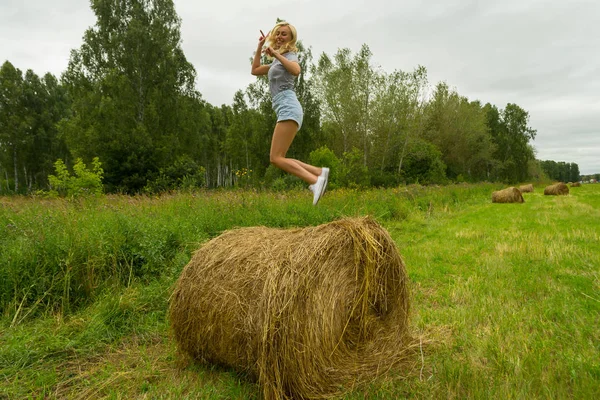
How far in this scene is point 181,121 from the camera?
1166 inches

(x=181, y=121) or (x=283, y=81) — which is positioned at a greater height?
(x=181, y=121)

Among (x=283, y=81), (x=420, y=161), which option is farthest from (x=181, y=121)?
(x=283, y=81)

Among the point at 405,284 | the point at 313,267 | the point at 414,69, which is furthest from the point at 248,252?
the point at 414,69

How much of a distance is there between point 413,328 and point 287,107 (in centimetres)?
266

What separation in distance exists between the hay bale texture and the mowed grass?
232mm

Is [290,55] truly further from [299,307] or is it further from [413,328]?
[413,328]

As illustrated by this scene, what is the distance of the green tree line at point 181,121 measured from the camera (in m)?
25.7

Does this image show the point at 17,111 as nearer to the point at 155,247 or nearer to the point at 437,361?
the point at 155,247

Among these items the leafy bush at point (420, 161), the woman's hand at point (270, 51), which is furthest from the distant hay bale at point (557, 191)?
the woman's hand at point (270, 51)

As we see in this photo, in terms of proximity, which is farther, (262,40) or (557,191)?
(557,191)

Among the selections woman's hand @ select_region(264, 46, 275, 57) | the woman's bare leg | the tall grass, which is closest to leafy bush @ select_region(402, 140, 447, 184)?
the tall grass

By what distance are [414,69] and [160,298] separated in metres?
37.4

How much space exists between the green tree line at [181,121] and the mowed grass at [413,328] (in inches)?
458

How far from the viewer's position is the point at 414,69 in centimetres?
3581
